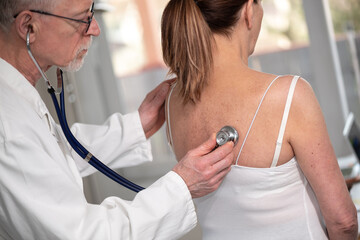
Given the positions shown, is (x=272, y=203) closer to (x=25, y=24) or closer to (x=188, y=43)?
(x=188, y=43)

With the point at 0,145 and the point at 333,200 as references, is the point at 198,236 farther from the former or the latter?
the point at 0,145

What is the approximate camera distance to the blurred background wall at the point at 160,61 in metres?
2.54

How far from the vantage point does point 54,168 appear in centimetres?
110

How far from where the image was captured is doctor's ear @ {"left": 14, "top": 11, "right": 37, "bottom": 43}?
1229 millimetres

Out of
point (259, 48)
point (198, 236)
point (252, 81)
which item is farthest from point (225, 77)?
point (259, 48)

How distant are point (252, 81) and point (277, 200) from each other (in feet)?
1.03

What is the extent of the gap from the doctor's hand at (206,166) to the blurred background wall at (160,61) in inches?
45.7

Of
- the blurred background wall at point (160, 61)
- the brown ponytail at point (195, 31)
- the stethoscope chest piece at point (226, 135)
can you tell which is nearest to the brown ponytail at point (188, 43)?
the brown ponytail at point (195, 31)

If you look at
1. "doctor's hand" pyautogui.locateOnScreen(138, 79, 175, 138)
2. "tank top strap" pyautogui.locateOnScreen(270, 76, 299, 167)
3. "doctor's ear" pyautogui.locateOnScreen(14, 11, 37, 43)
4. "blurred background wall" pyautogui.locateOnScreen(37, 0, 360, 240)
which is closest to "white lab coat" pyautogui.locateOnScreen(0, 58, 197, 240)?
"doctor's ear" pyautogui.locateOnScreen(14, 11, 37, 43)

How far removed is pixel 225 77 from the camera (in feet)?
4.04

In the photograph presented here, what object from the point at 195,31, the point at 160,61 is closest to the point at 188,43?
the point at 195,31

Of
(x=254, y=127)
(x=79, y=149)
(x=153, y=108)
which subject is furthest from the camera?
(x=153, y=108)

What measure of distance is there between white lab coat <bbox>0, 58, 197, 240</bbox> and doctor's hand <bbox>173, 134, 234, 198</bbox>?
0.09 ft

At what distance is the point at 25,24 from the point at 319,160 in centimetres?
84
